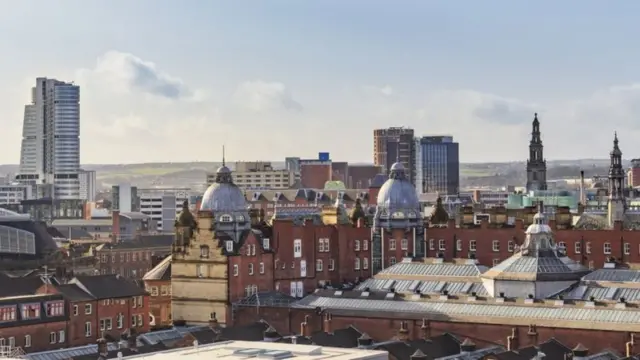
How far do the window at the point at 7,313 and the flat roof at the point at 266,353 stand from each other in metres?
35.3

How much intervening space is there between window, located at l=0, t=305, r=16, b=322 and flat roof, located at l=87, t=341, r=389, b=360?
35.3 metres

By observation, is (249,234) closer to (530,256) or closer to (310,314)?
(310,314)

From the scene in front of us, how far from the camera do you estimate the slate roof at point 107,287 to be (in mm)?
156375

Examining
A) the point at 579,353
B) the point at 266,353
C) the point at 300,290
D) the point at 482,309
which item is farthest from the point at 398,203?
the point at 266,353

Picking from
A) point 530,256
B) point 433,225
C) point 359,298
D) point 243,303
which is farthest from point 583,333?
point 433,225

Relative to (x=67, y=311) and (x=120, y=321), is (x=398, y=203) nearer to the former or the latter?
(x=120, y=321)

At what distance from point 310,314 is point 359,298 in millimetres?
5246

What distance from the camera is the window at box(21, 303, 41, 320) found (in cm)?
14275

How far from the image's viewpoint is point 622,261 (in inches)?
6280

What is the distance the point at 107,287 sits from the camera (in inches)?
6260

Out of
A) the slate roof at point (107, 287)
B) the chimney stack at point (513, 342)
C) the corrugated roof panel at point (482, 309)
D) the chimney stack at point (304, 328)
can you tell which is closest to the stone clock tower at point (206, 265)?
the slate roof at point (107, 287)

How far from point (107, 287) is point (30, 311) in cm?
1645

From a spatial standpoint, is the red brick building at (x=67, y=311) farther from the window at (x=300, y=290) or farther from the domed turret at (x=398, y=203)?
the domed turret at (x=398, y=203)

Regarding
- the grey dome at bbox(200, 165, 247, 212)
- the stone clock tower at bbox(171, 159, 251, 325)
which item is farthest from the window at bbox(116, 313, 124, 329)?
the grey dome at bbox(200, 165, 247, 212)
